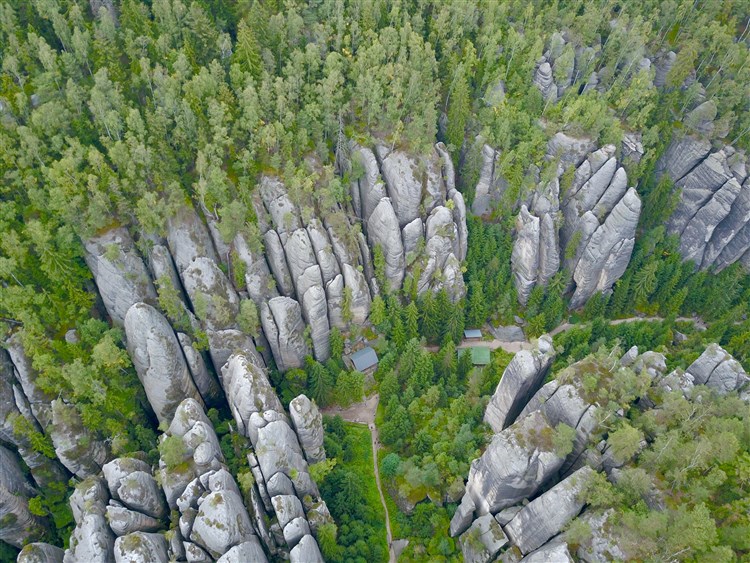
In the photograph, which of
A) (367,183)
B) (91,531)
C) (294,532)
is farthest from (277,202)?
(91,531)

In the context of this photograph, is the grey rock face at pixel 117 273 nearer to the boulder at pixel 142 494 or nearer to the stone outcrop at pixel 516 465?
the boulder at pixel 142 494

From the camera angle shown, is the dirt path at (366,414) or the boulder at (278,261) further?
the boulder at (278,261)

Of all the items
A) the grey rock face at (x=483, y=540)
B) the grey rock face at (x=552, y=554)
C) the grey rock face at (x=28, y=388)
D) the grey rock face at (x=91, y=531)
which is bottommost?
the grey rock face at (x=483, y=540)

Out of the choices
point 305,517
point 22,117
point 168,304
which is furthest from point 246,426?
point 22,117

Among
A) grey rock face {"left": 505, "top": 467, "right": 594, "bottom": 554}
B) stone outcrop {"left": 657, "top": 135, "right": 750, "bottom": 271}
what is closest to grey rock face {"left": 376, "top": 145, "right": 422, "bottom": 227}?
grey rock face {"left": 505, "top": 467, "right": 594, "bottom": 554}

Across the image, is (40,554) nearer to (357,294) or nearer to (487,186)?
(357,294)

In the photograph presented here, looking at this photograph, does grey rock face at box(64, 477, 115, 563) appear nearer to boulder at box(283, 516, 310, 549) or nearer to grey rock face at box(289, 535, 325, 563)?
boulder at box(283, 516, 310, 549)

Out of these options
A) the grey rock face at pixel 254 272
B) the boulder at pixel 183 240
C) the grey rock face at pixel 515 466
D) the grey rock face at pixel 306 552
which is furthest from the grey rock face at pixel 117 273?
the grey rock face at pixel 515 466

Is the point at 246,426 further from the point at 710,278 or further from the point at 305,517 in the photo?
the point at 710,278
